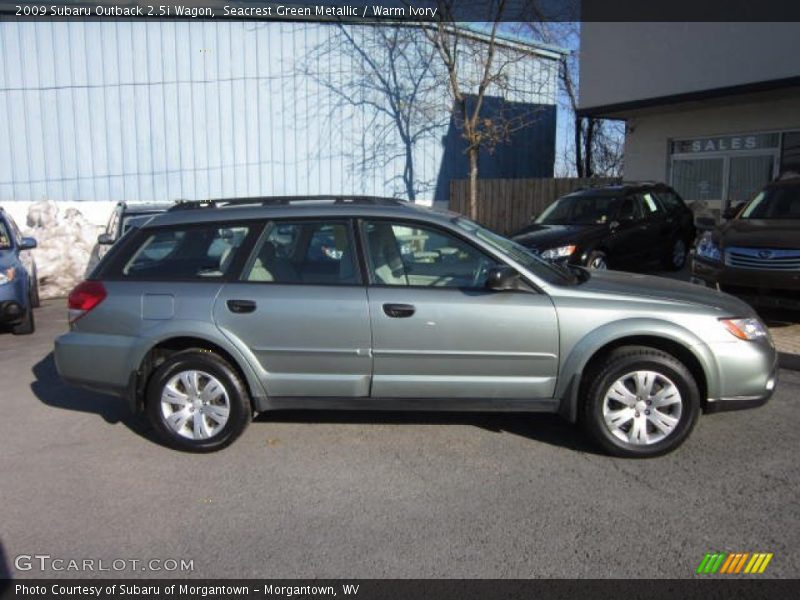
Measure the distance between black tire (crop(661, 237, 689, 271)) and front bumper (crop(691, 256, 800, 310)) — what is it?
13.3 feet

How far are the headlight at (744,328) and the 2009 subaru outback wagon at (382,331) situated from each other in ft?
0.05

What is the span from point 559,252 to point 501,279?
5938 millimetres

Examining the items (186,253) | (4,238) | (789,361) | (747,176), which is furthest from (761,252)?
(4,238)

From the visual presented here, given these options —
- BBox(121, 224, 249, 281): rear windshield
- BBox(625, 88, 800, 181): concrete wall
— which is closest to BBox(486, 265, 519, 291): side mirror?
BBox(121, 224, 249, 281): rear windshield

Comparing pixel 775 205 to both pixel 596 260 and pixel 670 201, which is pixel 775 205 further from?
pixel 670 201

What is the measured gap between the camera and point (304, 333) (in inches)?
175

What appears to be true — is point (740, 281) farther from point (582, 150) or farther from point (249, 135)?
point (582, 150)

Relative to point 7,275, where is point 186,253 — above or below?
above

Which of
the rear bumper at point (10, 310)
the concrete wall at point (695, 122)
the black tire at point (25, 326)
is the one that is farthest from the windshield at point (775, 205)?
the black tire at point (25, 326)

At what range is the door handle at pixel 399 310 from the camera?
14.3 ft

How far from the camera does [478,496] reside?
3920mm

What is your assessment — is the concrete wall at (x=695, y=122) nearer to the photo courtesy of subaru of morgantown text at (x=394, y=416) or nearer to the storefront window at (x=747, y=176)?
the storefront window at (x=747, y=176)

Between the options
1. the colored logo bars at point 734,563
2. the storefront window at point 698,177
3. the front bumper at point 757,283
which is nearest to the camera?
the colored logo bars at point 734,563

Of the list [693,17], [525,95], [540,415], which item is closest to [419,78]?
[525,95]
